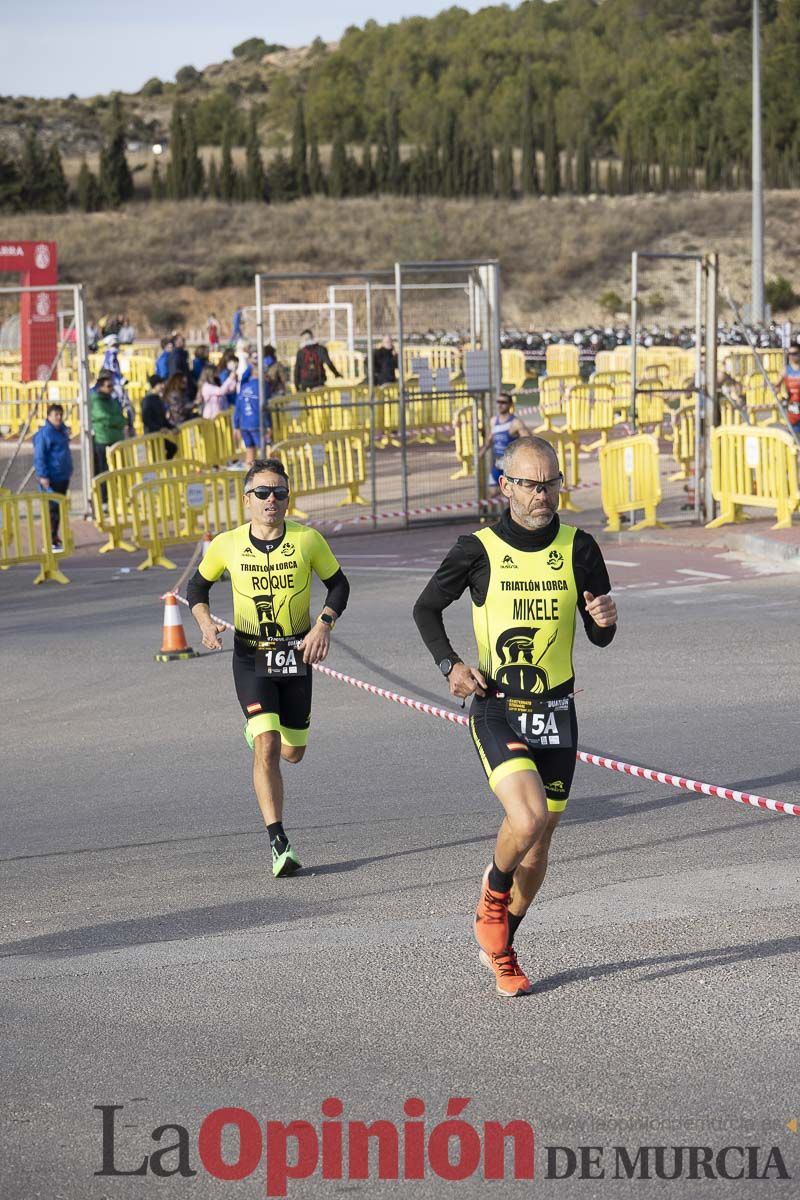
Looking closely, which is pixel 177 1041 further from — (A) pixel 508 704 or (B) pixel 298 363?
(B) pixel 298 363

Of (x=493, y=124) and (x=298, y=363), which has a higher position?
(x=493, y=124)

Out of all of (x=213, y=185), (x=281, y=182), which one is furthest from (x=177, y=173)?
(x=281, y=182)

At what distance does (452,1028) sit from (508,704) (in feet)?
3.82

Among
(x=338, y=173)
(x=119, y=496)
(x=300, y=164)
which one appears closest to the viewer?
(x=119, y=496)

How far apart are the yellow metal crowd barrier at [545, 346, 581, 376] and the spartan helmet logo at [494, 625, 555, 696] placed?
29653 millimetres

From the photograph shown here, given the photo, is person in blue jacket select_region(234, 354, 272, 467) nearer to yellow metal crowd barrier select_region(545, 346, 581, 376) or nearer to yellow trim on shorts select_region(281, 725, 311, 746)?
yellow metal crowd barrier select_region(545, 346, 581, 376)

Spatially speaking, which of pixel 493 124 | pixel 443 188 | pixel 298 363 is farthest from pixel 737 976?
pixel 493 124

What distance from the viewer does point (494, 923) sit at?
5.92m

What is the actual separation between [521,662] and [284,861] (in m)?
1.98

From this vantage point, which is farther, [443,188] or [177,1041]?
[443,188]

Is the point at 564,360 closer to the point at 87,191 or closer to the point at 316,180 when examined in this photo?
the point at 87,191

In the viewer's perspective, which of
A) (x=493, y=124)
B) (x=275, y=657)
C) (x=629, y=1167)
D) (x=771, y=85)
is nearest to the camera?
(x=629, y=1167)

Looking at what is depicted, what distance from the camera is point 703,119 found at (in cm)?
11812

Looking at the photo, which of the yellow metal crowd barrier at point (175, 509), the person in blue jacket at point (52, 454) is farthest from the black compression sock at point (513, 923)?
the person in blue jacket at point (52, 454)
